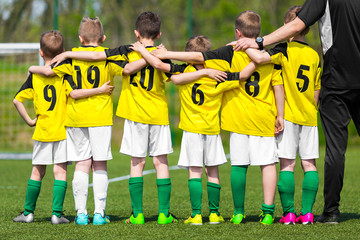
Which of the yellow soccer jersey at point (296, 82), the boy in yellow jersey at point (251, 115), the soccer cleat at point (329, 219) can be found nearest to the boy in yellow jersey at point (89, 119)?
the boy in yellow jersey at point (251, 115)

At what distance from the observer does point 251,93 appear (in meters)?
4.79

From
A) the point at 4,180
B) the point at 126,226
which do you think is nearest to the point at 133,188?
the point at 126,226

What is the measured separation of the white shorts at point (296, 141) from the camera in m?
4.83

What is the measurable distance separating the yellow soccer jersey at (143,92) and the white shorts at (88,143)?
27 centimetres

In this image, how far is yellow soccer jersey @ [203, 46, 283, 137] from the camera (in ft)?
15.7

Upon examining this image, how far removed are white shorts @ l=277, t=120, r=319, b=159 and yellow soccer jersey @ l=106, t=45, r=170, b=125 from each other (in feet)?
3.39

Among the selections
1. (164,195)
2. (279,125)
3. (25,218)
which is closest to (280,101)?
(279,125)

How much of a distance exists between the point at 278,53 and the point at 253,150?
0.83m

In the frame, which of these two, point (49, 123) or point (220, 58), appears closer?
point (220, 58)

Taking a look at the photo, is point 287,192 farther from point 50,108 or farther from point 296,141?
point 50,108

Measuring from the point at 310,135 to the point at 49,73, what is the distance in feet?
7.52

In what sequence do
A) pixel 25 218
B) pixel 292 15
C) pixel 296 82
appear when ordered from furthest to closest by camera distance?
pixel 25 218 → pixel 292 15 → pixel 296 82

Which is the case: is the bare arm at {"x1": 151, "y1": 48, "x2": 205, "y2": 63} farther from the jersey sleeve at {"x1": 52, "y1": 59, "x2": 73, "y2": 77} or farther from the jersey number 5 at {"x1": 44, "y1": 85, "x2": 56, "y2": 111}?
the jersey number 5 at {"x1": 44, "y1": 85, "x2": 56, "y2": 111}

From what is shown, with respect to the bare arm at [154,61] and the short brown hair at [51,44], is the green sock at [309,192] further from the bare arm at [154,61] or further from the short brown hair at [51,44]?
the short brown hair at [51,44]
